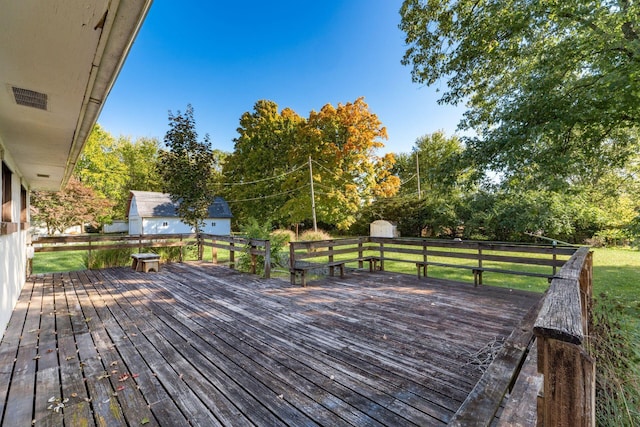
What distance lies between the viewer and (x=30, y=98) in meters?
2.39

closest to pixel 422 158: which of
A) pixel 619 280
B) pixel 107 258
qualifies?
pixel 619 280

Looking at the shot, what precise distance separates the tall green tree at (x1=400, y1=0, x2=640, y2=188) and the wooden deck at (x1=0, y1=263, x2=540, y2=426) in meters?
3.00

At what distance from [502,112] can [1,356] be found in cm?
864

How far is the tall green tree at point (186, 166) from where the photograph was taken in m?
9.39

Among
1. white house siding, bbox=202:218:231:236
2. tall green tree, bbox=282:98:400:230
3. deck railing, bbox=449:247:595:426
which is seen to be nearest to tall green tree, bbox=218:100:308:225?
tall green tree, bbox=282:98:400:230

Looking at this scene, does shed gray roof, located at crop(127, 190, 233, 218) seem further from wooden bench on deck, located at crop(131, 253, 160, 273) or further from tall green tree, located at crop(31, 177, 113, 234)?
wooden bench on deck, located at crop(131, 253, 160, 273)

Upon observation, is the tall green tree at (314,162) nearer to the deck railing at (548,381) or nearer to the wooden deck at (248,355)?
the wooden deck at (248,355)

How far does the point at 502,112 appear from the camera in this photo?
597 cm

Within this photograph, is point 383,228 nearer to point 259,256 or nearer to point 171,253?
point 259,256

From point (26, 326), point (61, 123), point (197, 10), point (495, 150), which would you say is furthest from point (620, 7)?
point (197, 10)

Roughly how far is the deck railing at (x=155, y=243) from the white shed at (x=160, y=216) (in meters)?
10.8

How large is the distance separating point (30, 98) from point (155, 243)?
658 centimetres

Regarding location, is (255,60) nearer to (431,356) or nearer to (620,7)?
(620,7)

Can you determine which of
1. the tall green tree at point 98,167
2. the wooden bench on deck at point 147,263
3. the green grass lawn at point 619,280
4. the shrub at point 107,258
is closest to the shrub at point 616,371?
the green grass lawn at point 619,280
